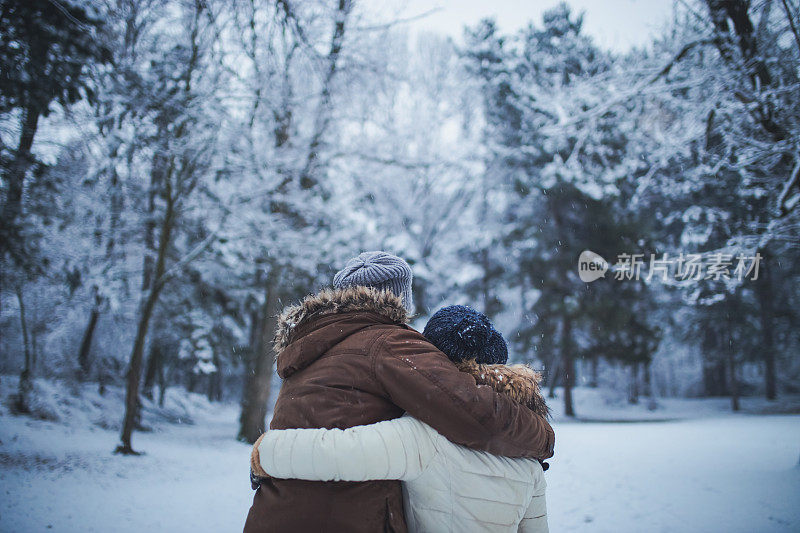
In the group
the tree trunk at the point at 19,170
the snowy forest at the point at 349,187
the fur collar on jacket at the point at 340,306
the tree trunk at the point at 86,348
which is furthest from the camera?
the tree trunk at the point at 86,348

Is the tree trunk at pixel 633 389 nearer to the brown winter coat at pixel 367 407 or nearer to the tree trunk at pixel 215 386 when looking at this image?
the tree trunk at pixel 215 386

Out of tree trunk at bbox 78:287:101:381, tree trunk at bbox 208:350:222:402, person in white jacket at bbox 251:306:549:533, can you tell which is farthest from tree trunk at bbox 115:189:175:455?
tree trunk at bbox 208:350:222:402

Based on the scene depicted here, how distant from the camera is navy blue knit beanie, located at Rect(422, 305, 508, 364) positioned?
1761 millimetres

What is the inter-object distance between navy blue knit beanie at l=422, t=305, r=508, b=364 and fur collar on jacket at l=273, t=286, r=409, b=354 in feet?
0.54

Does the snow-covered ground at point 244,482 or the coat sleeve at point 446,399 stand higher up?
the coat sleeve at point 446,399

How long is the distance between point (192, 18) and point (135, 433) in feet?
29.9

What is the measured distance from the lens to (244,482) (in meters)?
6.82

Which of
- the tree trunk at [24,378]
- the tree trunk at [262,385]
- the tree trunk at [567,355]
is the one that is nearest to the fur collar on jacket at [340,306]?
the tree trunk at [24,378]

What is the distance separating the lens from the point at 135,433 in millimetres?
10711

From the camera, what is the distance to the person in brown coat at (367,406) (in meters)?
1.46

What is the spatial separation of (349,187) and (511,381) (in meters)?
11.2

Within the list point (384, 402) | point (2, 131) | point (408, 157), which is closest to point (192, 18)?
point (2, 131)

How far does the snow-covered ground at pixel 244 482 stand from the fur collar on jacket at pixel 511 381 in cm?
418

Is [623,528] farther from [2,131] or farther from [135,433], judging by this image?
[135,433]
